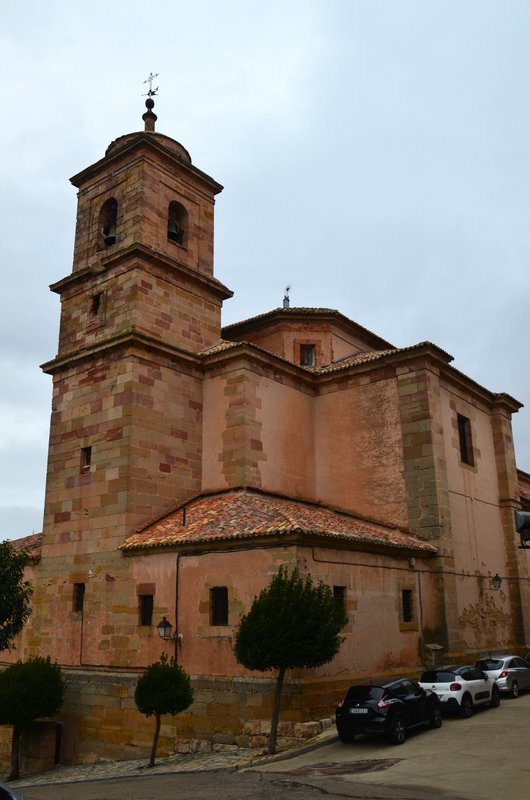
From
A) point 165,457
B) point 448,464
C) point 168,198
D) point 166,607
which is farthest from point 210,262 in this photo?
point 166,607

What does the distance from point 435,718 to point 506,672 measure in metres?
4.01

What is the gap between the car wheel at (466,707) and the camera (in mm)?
14539

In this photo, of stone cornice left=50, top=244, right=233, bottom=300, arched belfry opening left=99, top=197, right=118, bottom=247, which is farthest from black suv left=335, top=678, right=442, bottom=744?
arched belfry opening left=99, top=197, right=118, bottom=247

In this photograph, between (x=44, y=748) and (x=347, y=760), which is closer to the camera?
(x=347, y=760)

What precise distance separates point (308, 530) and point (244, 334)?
43.6 feet

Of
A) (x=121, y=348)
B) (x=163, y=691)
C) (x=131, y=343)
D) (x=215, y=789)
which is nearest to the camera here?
(x=215, y=789)

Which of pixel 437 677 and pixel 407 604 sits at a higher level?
pixel 407 604

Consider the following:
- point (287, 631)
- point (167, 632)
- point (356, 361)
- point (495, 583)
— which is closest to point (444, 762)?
point (287, 631)

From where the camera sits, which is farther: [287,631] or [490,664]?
[490,664]

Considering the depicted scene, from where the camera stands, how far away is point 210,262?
2361cm

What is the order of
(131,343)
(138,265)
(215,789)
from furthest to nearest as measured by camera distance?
(138,265) < (131,343) < (215,789)

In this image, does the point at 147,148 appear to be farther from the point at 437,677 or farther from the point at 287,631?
the point at 437,677

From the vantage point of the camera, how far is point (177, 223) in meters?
23.4

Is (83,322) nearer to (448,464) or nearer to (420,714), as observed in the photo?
(448,464)
